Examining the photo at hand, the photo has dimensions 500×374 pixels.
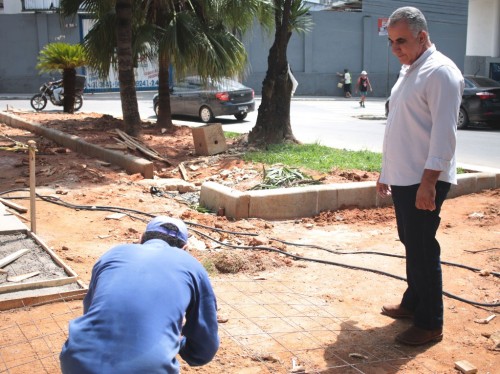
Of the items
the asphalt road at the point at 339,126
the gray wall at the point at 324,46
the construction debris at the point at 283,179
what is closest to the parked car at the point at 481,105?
the asphalt road at the point at 339,126

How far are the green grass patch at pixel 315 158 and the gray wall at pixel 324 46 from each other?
25280mm

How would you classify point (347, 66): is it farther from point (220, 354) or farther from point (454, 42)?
point (220, 354)

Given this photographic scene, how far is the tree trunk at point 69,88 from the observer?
19.5m

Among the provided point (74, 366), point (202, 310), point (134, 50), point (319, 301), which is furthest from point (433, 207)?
point (134, 50)

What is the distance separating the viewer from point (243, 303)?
5.12 m

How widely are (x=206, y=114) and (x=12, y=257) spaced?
55.5ft

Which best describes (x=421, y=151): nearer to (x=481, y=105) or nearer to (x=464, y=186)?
(x=464, y=186)

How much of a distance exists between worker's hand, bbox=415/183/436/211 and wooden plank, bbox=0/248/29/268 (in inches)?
132

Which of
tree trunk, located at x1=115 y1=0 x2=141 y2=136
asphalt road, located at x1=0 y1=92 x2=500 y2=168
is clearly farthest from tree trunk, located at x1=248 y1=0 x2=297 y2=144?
tree trunk, located at x1=115 y1=0 x2=141 y2=136

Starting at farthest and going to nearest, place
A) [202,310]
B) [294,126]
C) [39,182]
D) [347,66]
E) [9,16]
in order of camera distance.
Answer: [347,66] < [9,16] < [294,126] < [39,182] < [202,310]

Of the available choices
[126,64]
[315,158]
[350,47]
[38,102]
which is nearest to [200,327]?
[315,158]

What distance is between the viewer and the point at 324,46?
39.1 m

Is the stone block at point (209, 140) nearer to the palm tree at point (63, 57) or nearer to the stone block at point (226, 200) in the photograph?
the stone block at point (226, 200)

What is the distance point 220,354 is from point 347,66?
121 feet
